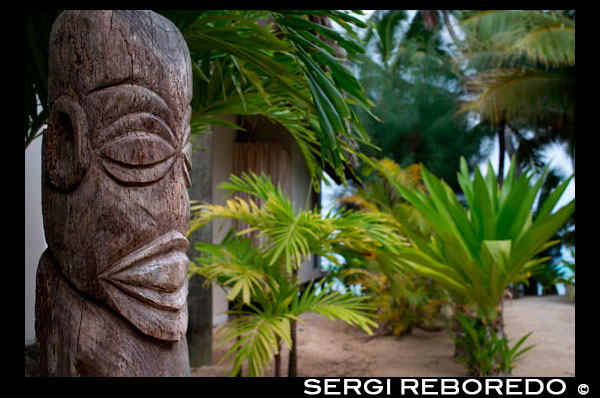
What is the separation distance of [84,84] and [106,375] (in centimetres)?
90

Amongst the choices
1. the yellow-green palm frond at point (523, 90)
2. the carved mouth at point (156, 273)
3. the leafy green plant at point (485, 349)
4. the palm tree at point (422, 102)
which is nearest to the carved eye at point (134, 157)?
the carved mouth at point (156, 273)

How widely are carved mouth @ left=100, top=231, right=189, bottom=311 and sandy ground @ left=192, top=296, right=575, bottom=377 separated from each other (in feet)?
9.99

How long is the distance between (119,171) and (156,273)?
0.33 m

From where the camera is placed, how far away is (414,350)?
19.6 feet

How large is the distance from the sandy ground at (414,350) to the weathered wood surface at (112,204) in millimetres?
3023

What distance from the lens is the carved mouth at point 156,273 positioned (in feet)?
5.00

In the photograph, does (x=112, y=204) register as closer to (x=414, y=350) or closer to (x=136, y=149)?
(x=136, y=149)

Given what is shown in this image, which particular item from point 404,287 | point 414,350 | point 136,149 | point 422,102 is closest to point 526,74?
point 422,102

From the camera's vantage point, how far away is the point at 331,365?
5.27m

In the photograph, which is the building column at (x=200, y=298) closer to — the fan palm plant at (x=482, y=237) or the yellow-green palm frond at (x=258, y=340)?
the yellow-green palm frond at (x=258, y=340)

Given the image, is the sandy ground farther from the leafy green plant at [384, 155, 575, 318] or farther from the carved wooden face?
the carved wooden face

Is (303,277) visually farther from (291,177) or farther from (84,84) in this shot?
(84,84)

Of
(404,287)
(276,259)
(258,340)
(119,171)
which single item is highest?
(119,171)

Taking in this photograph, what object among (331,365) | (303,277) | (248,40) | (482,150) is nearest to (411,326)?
(331,365)
